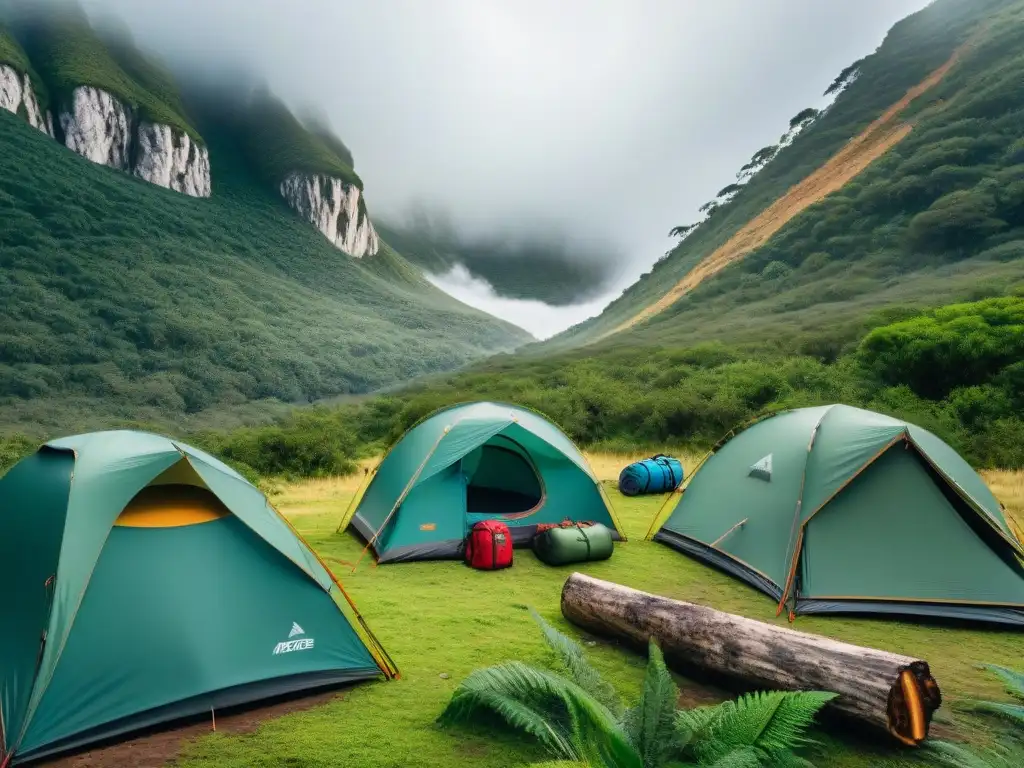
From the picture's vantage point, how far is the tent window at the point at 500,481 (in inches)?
387

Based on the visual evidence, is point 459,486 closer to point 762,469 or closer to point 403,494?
point 403,494

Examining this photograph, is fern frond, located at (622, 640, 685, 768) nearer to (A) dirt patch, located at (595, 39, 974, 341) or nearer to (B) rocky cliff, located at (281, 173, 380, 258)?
(A) dirt patch, located at (595, 39, 974, 341)

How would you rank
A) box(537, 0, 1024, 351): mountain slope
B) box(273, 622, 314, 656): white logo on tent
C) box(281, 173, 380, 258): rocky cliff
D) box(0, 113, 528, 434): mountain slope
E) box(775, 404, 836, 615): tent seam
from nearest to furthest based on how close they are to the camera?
box(273, 622, 314, 656): white logo on tent
box(775, 404, 836, 615): tent seam
box(537, 0, 1024, 351): mountain slope
box(0, 113, 528, 434): mountain slope
box(281, 173, 380, 258): rocky cliff

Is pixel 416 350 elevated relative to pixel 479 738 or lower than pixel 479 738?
elevated

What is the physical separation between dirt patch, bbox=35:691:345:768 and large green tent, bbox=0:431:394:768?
0.09m

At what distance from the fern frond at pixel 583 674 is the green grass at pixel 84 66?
320 ft

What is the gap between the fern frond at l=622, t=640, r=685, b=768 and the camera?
3.46 metres

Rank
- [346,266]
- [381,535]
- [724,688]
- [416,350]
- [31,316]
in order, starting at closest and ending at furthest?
[724,688] < [381,535] < [31,316] < [416,350] < [346,266]

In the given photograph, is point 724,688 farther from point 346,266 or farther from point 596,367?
point 346,266

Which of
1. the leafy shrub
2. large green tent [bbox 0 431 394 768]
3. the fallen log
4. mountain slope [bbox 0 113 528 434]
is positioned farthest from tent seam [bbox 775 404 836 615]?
mountain slope [bbox 0 113 528 434]

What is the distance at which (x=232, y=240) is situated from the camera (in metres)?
82.2

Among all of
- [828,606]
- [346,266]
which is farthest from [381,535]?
[346,266]

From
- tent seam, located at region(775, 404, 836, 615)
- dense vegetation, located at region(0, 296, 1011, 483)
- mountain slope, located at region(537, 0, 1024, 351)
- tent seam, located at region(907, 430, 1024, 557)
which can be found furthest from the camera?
mountain slope, located at region(537, 0, 1024, 351)

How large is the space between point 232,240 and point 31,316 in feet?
129
